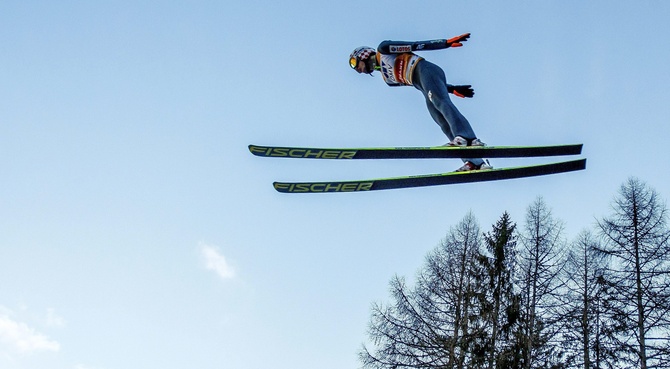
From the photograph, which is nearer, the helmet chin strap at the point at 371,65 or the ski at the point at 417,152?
the ski at the point at 417,152

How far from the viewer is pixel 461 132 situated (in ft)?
23.5

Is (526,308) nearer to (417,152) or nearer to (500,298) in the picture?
(500,298)

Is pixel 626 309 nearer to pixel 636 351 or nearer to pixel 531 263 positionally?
pixel 636 351

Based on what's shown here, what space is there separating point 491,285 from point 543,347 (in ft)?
6.23

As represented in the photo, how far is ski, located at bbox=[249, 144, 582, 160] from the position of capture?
6.88 meters

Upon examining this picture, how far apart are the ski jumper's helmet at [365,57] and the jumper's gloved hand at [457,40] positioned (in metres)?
1.40

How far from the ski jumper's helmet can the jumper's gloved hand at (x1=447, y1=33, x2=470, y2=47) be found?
4.60 ft

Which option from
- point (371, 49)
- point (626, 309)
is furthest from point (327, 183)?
point (626, 309)

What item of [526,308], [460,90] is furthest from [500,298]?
[460,90]

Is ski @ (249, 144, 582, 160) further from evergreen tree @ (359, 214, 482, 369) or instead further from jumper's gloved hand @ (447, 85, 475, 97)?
evergreen tree @ (359, 214, 482, 369)

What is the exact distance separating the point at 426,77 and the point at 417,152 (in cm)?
101

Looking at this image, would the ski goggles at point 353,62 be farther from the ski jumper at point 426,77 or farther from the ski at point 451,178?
the ski at point 451,178

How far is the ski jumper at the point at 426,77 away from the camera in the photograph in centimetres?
723

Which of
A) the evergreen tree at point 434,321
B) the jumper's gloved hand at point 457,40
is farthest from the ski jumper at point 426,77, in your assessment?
the evergreen tree at point 434,321
